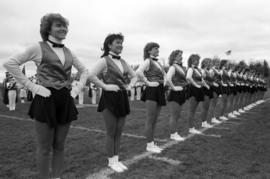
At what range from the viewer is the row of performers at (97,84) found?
9.28 ft

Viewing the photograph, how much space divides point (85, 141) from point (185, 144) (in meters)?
2.17

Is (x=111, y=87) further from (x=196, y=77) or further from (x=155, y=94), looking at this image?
(x=196, y=77)

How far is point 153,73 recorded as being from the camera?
5000 mm

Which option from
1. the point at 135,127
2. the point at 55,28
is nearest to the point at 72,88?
the point at 55,28

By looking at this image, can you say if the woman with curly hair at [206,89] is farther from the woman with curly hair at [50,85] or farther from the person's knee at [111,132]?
the woman with curly hair at [50,85]

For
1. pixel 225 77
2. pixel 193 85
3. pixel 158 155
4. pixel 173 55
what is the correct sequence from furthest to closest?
pixel 225 77 < pixel 193 85 < pixel 173 55 < pixel 158 155

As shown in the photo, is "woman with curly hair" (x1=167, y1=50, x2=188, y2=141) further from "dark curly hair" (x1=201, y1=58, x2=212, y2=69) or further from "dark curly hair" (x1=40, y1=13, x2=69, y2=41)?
"dark curly hair" (x1=40, y1=13, x2=69, y2=41)

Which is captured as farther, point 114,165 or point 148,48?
point 148,48

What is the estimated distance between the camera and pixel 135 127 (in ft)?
25.1

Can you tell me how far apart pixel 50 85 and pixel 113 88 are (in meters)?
1.13

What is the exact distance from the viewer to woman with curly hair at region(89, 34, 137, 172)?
12.7ft

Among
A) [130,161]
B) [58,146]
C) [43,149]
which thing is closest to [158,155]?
[130,161]

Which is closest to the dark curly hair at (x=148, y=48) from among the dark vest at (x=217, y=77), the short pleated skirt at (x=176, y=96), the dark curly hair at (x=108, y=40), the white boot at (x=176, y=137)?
the short pleated skirt at (x=176, y=96)

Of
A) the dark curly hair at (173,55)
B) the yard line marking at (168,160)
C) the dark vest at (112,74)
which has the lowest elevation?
the yard line marking at (168,160)
